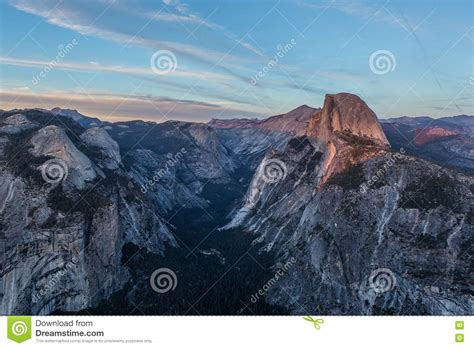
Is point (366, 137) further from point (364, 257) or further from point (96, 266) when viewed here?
point (96, 266)

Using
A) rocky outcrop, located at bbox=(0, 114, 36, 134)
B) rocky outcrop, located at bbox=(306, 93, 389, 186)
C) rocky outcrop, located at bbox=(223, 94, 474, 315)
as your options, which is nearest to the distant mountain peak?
rocky outcrop, located at bbox=(306, 93, 389, 186)

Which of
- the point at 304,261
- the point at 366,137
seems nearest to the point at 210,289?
the point at 304,261
